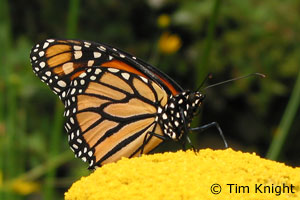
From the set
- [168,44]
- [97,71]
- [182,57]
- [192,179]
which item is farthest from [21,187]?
[192,179]

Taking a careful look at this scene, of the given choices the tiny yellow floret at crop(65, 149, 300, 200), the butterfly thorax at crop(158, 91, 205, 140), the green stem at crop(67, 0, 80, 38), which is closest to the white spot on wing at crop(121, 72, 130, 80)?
the butterfly thorax at crop(158, 91, 205, 140)

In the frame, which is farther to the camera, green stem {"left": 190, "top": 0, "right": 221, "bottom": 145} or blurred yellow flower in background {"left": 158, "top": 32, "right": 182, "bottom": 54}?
blurred yellow flower in background {"left": 158, "top": 32, "right": 182, "bottom": 54}

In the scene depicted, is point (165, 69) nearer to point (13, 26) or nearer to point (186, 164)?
point (13, 26)

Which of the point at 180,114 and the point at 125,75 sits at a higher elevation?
the point at 125,75

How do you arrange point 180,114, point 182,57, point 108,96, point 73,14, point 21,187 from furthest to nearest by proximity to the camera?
point 182,57 < point 21,187 < point 73,14 < point 108,96 < point 180,114

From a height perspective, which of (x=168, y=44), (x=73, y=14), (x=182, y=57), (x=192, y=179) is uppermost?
(x=182, y=57)

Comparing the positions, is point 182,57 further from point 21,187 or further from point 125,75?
point 125,75

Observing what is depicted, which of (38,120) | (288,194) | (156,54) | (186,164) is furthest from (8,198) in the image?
(288,194)

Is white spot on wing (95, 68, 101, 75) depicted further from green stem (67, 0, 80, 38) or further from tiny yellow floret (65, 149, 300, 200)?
tiny yellow floret (65, 149, 300, 200)
